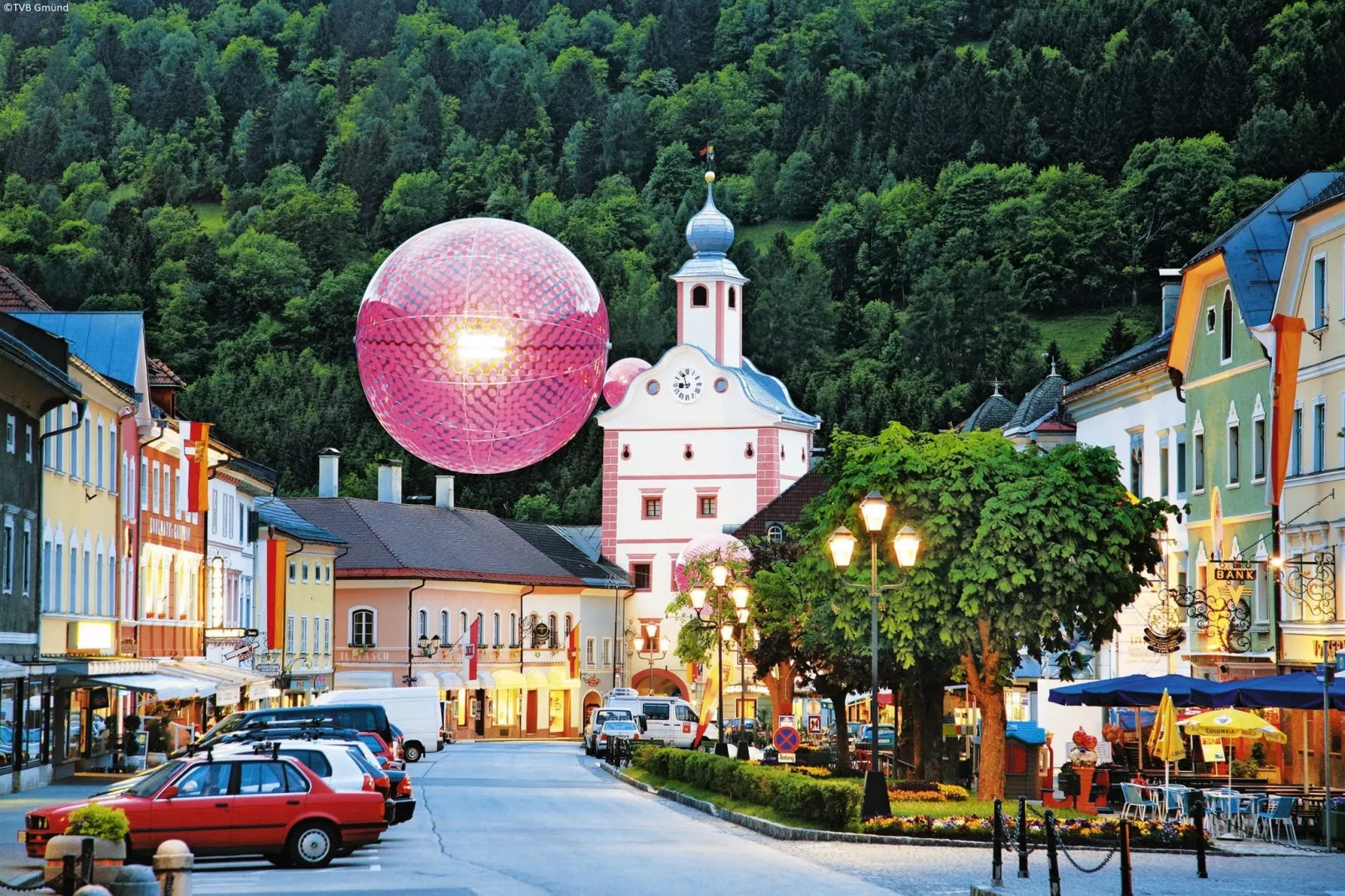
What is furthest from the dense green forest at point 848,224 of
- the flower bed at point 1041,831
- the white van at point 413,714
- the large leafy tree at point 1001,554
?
the flower bed at point 1041,831

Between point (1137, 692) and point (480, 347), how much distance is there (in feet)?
62.7

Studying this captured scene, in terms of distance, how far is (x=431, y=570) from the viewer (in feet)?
315

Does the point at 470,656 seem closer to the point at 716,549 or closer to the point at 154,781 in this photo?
the point at 716,549

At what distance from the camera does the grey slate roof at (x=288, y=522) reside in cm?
8300

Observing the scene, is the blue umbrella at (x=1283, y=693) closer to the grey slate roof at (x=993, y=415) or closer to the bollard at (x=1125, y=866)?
the bollard at (x=1125, y=866)

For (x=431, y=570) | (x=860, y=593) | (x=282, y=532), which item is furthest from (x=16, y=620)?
(x=431, y=570)

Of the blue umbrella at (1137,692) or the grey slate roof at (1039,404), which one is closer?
the blue umbrella at (1137,692)

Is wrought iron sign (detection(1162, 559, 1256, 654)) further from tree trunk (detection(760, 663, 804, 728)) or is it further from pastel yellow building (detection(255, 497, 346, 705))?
pastel yellow building (detection(255, 497, 346, 705))

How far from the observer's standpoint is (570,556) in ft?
367

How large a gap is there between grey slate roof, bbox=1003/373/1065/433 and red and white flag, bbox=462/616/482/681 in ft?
96.8

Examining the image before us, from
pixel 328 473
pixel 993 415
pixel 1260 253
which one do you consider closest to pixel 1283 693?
pixel 1260 253

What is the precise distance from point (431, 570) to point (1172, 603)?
51.4 m

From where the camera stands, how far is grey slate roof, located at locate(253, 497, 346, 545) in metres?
83.0

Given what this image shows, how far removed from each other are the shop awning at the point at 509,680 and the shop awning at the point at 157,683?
155ft
